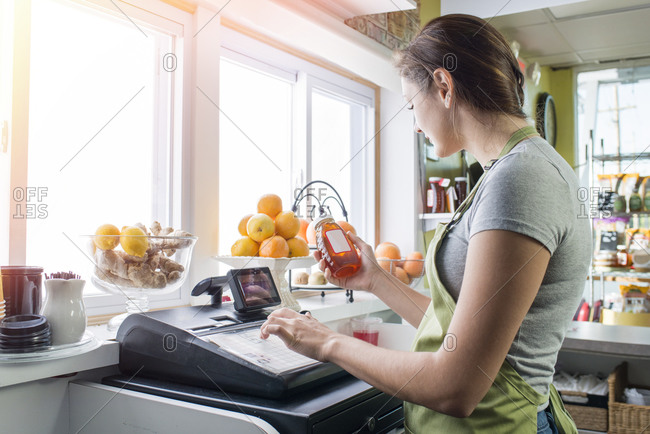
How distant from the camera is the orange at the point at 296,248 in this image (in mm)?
1723

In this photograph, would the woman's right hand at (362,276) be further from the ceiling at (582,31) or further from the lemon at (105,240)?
the ceiling at (582,31)

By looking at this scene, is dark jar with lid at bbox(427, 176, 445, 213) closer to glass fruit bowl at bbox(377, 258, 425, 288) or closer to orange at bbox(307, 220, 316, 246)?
glass fruit bowl at bbox(377, 258, 425, 288)

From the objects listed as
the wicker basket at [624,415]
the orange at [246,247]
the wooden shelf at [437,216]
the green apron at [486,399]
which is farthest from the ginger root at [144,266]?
the wooden shelf at [437,216]

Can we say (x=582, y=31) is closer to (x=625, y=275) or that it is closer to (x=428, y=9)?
(x=428, y=9)

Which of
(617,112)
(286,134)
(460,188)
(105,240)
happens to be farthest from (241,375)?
(617,112)

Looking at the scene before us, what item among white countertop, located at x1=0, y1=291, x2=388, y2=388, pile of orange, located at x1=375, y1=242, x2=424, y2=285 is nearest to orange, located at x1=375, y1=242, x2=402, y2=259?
pile of orange, located at x1=375, y1=242, x2=424, y2=285

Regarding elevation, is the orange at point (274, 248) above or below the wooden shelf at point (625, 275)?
above

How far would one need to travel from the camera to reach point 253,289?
4.37 ft

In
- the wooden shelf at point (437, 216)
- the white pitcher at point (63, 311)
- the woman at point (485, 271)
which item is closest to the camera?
the woman at point (485, 271)

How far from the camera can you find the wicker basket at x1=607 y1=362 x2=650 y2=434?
198 centimetres

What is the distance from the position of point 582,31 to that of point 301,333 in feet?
12.8

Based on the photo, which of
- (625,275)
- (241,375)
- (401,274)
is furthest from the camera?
(625,275)

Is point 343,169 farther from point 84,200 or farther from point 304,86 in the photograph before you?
point 84,200

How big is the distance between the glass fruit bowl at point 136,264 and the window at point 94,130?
0.06 meters
